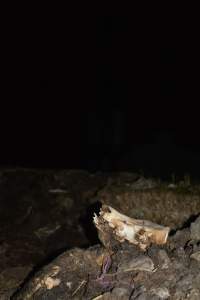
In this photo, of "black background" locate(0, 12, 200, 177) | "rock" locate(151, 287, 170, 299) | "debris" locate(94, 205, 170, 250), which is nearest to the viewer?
"rock" locate(151, 287, 170, 299)

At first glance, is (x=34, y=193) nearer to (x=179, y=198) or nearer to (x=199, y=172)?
(x=179, y=198)

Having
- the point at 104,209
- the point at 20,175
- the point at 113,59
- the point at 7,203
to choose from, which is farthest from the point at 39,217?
the point at 113,59

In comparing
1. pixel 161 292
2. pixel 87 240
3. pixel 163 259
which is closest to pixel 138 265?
pixel 163 259

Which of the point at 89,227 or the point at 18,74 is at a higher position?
the point at 18,74

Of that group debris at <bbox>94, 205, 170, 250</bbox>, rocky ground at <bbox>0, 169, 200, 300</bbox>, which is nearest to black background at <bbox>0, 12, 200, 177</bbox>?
rocky ground at <bbox>0, 169, 200, 300</bbox>

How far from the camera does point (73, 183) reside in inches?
196

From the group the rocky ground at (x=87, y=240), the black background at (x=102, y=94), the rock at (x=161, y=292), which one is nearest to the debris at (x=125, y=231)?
the rocky ground at (x=87, y=240)

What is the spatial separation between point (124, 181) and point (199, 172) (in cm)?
629

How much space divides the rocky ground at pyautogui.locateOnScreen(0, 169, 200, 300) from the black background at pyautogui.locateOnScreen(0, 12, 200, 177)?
18.6ft

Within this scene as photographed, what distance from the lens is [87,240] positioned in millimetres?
3986

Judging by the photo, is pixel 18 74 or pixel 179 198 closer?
pixel 179 198

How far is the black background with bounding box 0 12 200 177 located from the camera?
10570 mm

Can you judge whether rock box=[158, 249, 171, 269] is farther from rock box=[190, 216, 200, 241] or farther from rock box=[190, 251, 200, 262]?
rock box=[190, 216, 200, 241]

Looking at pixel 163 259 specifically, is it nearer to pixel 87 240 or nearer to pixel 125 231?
pixel 125 231
